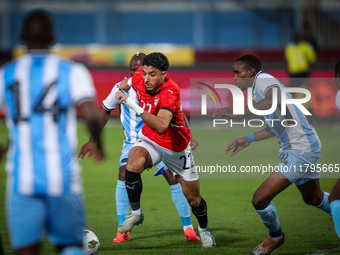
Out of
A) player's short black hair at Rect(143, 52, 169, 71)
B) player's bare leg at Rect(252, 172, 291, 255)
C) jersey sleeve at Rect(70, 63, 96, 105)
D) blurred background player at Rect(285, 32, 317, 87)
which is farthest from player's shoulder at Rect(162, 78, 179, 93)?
blurred background player at Rect(285, 32, 317, 87)

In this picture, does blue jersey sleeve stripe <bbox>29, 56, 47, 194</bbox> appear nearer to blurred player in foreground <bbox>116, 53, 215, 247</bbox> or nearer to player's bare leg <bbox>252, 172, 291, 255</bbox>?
blurred player in foreground <bbox>116, 53, 215, 247</bbox>

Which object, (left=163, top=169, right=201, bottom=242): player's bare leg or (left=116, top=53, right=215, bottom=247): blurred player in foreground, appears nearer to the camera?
(left=116, top=53, right=215, bottom=247): blurred player in foreground

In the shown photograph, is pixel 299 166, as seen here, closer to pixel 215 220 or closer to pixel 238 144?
pixel 238 144

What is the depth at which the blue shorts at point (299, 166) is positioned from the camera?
14.3 feet

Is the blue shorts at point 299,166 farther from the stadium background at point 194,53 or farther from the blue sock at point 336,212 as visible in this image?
the stadium background at point 194,53

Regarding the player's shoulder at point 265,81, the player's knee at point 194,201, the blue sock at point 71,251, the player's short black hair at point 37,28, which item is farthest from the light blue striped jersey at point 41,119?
the player's knee at point 194,201

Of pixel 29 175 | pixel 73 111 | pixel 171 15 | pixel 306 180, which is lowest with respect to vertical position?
pixel 306 180

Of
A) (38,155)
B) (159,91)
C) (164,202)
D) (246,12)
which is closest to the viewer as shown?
(38,155)

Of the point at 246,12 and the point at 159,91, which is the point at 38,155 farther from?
the point at 246,12

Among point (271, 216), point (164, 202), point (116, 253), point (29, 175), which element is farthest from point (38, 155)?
point (164, 202)

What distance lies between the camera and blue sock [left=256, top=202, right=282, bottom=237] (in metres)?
4.44

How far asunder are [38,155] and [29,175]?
0.40 ft

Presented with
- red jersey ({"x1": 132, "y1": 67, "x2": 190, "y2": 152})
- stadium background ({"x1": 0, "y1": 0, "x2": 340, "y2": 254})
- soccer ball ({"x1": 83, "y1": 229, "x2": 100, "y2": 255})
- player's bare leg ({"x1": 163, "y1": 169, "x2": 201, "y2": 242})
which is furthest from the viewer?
stadium background ({"x1": 0, "y1": 0, "x2": 340, "y2": 254})

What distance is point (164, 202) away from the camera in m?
7.20
